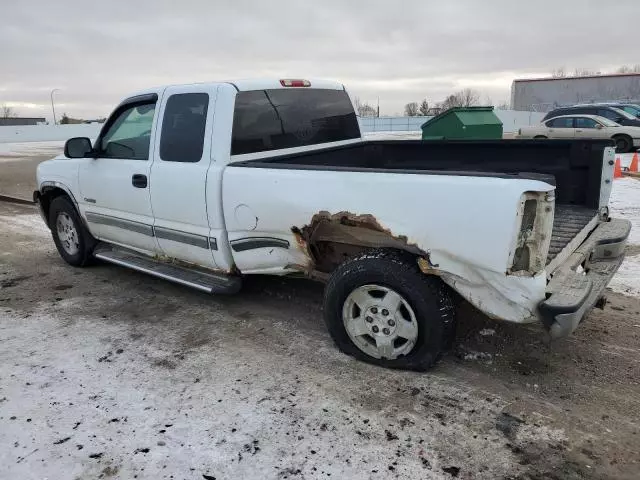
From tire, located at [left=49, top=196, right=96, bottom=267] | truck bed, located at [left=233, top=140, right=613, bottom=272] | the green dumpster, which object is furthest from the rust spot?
the green dumpster

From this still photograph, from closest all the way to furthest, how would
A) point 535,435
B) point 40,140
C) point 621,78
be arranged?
point 535,435 → point 40,140 → point 621,78

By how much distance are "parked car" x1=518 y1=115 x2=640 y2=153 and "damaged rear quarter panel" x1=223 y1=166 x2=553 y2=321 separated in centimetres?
1687

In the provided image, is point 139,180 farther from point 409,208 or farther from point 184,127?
point 409,208

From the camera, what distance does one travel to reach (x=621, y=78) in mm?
48281

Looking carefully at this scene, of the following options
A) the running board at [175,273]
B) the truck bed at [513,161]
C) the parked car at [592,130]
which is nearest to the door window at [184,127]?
the truck bed at [513,161]

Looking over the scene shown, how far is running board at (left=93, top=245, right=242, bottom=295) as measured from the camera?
4184 mm

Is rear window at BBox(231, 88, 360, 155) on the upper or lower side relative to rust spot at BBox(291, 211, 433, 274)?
upper

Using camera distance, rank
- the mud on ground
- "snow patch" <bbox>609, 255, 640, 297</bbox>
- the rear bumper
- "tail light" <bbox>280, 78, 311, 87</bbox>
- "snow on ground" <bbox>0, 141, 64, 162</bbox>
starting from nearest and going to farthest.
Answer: the mud on ground
the rear bumper
"tail light" <bbox>280, 78, 311, 87</bbox>
"snow patch" <bbox>609, 255, 640, 297</bbox>
"snow on ground" <bbox>0, 141, 64, 162</bbox>

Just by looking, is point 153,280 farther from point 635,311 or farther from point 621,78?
point 621,78

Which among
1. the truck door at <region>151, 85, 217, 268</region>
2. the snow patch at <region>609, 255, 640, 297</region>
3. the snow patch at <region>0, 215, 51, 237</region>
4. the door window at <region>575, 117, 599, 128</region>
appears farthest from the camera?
the door window at <region>575, 117, 599, 128</region>

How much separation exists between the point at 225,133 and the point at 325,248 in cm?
116

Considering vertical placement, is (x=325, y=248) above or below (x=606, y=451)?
above

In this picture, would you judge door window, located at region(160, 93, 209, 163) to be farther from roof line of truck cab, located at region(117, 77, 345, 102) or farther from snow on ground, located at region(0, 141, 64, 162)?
snow on ground, located at region(0, 141, 64, 162)

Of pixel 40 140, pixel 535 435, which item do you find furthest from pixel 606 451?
pixel 40 140
